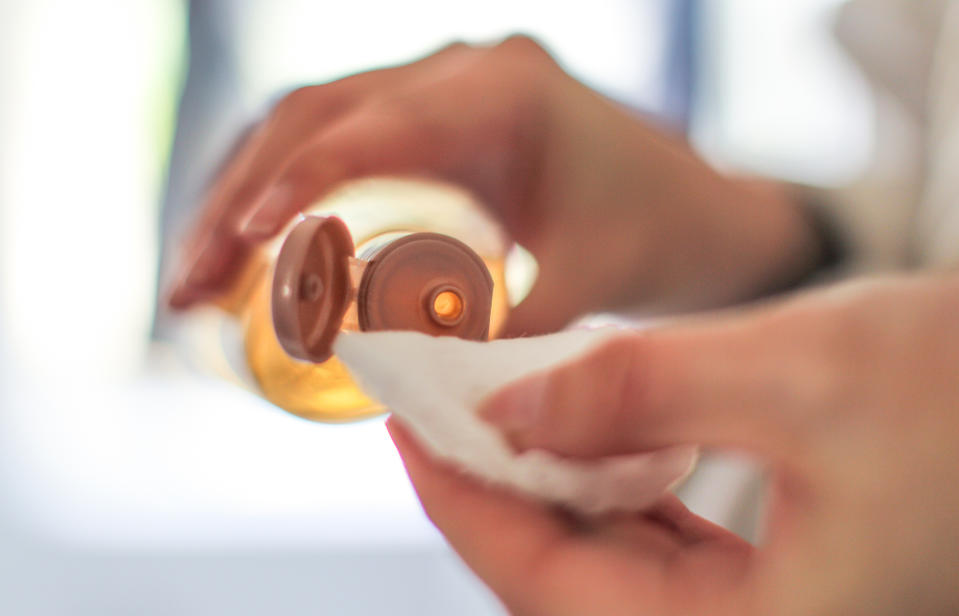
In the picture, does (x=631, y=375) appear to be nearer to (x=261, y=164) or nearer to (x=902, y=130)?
(x=261, y=164)

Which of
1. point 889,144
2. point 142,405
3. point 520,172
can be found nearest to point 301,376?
point 520,172

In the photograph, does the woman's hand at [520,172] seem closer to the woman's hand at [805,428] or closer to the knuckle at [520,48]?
the knuckle at [520,48]

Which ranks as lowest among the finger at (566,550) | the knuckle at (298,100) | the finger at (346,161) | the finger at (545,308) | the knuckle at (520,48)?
the finger at (566,550)

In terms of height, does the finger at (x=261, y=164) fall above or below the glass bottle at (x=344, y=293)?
above

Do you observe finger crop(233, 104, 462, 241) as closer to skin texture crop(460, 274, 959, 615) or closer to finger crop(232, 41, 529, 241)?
finger crop(232, 41, 529, 241)

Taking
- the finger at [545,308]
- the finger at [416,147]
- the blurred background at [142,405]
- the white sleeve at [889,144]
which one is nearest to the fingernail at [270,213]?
the finger at [416,147]

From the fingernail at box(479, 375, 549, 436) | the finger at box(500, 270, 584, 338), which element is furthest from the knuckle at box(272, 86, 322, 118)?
the fingernail at box(479, 375, 549, 436)

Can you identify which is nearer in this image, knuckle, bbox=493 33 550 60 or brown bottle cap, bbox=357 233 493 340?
brown bottle cap, bbox=357 233 493 340
